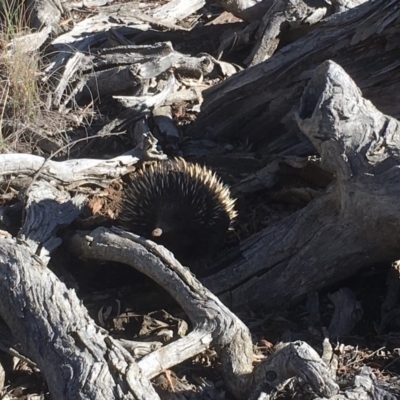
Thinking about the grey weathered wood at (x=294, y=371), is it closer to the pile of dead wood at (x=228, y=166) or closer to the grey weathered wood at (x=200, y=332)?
the pile of dead wood at (x=228, y=166)

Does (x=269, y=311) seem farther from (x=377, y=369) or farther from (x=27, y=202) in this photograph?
(x=27, y=202)

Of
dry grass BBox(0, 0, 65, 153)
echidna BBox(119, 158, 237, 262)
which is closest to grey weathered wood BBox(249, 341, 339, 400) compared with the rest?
echidna BBox(119, 158, 237, 262)

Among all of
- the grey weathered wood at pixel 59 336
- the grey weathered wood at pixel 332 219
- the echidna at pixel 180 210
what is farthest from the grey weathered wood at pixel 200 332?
the echidna at pixel 180 210

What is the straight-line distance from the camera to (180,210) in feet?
15.0

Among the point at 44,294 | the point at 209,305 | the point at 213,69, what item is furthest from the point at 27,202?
the point at 213,69

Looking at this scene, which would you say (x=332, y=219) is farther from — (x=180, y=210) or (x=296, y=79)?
(x=296, y=79)

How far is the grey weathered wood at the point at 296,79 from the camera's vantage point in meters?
5.01

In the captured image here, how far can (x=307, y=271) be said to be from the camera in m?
4.07

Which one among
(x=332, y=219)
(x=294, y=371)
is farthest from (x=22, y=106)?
(x=294, y=371)

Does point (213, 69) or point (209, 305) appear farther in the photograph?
point (213, 69)

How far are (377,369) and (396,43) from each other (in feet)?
7.62

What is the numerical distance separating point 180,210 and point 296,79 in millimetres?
1393

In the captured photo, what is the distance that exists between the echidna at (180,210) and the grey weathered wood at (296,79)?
3.02ft

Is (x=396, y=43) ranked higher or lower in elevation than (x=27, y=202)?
higher
